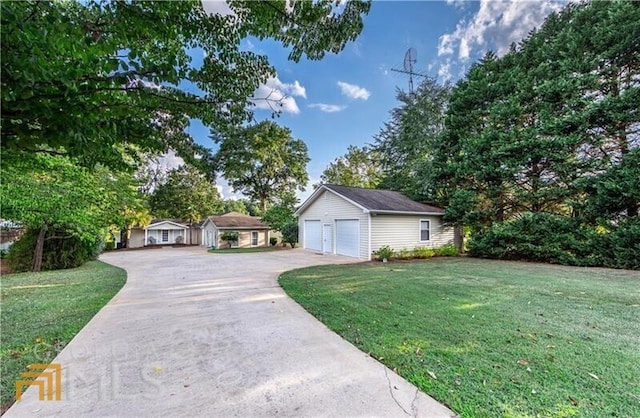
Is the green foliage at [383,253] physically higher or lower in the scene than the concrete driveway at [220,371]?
higher

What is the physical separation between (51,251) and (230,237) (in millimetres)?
12705

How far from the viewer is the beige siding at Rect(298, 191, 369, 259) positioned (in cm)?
1330

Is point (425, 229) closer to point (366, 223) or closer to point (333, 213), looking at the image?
point (366, 223)

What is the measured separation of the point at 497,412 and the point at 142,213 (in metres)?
27.4

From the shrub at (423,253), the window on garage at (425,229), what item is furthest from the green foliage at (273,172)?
the shrub at (423,253)

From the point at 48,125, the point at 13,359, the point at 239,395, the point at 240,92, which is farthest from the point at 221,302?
the point at 48,125

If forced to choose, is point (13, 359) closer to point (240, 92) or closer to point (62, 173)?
point (240, 92)

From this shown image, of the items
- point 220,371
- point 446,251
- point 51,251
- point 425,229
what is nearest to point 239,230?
point 51,251

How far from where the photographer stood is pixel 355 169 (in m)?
31.5

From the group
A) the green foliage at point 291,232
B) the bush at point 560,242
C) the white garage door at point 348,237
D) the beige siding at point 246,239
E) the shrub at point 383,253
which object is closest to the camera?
the bush at point 560,242

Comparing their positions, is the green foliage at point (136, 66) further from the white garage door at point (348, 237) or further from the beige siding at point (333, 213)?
the white garage door at point (348, 237)

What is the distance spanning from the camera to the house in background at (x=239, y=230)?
24.1 m

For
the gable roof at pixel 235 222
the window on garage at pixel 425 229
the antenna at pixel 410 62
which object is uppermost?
the antenna at pixel 410 62

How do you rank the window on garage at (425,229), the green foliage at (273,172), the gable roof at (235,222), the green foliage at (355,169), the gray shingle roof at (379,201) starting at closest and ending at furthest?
the gray shingle roof at (379,201) → the window on garage at (425,229) → the gable roof at (235,222) → the green foliage at (273,172) → the green foliage at (355,169)
